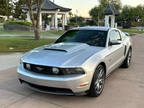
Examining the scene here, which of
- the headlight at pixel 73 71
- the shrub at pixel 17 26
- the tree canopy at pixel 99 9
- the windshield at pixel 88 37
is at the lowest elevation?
the headlight at pixel 73 71

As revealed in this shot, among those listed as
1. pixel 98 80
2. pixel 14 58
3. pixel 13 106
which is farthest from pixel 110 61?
pixel 14 58

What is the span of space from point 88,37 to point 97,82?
149cm

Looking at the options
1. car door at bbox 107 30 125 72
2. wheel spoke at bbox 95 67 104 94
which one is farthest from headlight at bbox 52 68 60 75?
car door at bbox 107 30 125 72

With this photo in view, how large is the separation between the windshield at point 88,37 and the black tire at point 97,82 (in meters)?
0.82

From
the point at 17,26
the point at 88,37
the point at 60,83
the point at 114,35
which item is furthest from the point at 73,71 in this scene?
the point at 17,26

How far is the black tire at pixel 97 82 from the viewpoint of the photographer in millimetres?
3633

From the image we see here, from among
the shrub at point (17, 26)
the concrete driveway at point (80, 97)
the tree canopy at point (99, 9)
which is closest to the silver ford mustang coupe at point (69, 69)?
the concrete driveway at point (80, 97)

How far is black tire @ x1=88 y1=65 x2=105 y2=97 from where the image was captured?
→ 3.63 metres

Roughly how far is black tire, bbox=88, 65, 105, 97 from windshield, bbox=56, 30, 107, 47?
0.82 m

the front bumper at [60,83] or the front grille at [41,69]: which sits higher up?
the front grille at [41,69]

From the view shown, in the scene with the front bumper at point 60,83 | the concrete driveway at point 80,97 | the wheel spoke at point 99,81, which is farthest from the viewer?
the wheel spoke at point 99,81

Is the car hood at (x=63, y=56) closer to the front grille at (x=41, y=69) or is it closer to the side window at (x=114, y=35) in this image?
the front grille at (x=41, y=69)

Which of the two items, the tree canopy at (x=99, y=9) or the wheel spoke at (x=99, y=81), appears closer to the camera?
the wheel spoke at (x=99, y=81)

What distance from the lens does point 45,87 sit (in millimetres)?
3523
